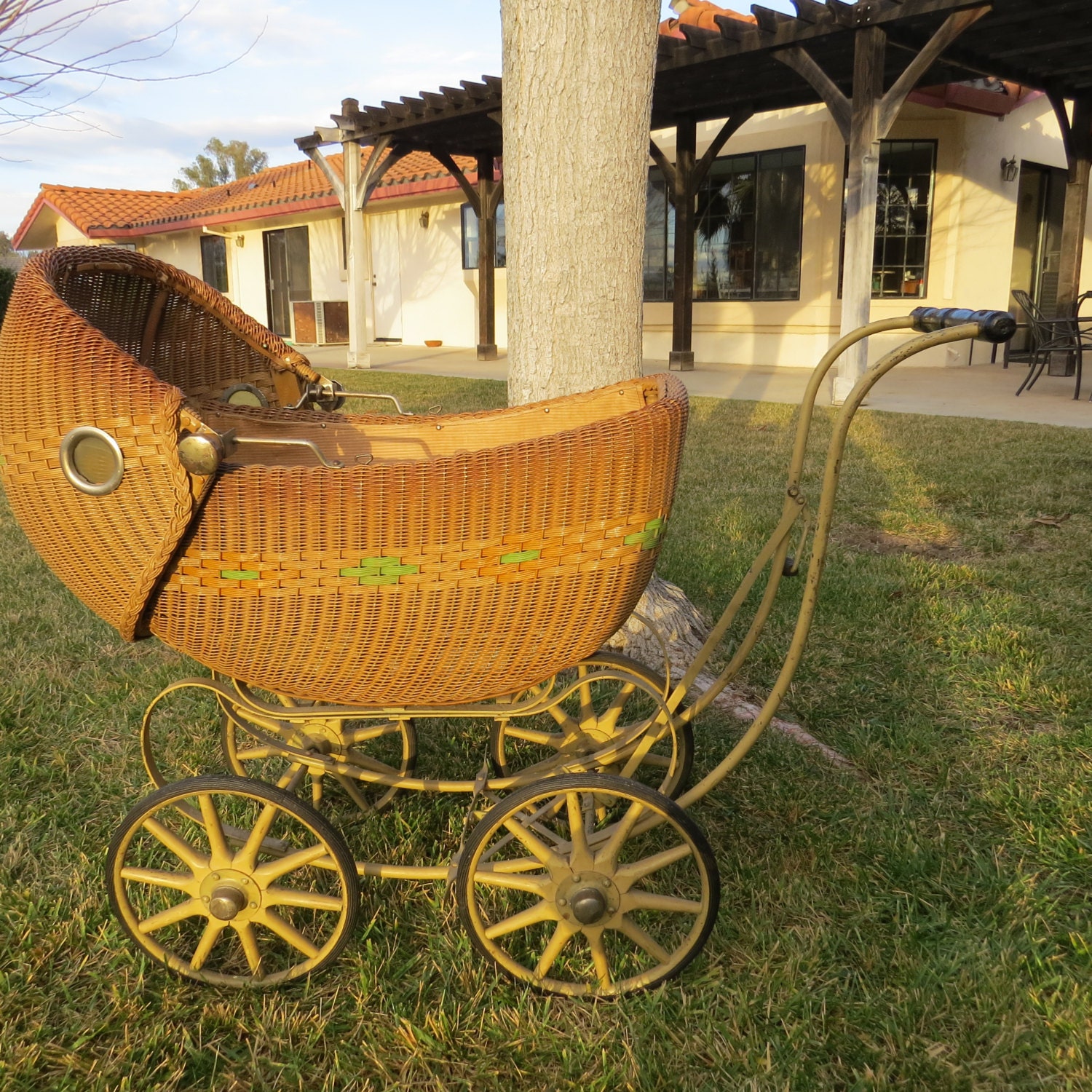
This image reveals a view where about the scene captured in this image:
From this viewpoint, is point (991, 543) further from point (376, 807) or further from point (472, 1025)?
point (472, 1025)

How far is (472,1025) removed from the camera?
5.59 feet

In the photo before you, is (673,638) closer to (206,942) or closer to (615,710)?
(615,710)

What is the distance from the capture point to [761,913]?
195 centimetres

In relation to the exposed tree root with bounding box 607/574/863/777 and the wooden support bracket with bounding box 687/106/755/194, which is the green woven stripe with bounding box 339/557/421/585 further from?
the wooden support bracket with bounding box 687/106/755/194

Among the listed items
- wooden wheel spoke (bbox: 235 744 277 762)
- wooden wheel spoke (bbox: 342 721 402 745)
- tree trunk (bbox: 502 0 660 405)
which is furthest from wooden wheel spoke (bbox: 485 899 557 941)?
tree trunk (bbox: 502 0 660 405)

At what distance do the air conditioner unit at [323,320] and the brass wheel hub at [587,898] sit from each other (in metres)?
17.0

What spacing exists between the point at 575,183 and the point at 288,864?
78.9 inches

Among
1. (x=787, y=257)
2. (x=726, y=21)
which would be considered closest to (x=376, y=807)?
(x=726, y=21)

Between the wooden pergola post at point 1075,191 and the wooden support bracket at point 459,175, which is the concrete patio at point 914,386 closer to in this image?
the wooden pergola post at point 1075,191

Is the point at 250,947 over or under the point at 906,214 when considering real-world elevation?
under

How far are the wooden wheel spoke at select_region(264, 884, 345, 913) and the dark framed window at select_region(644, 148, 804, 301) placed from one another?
10.6 metres

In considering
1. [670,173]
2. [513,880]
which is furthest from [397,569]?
[670,173]

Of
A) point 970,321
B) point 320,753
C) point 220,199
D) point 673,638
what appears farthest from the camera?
point 220,199

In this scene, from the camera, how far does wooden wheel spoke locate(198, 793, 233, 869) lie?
5.86 ft
